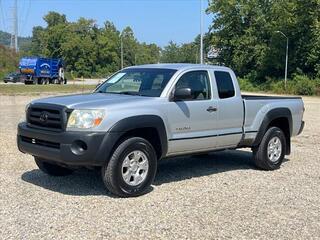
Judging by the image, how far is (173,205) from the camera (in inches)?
277

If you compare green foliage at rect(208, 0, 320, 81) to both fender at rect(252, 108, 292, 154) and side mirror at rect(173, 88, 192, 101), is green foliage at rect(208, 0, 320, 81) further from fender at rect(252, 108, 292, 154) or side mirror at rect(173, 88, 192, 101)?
side mirror at rect(173, 88, 192, 101)

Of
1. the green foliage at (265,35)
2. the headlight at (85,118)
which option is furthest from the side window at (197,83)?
the green foliage at (265,35)

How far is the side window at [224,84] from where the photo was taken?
903 centimetres

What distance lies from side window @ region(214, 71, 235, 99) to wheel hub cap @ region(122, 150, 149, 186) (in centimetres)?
205

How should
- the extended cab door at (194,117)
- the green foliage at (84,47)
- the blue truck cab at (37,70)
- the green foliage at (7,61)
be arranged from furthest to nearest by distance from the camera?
the green foliage at (84,47) < the green foliage at (7,61) < the blue truck cab at (37,70) < the extended cab door at (194,117)

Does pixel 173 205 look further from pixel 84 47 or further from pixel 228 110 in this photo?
pixel 84 47

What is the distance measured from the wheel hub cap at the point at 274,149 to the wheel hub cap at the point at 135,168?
321 centimetres

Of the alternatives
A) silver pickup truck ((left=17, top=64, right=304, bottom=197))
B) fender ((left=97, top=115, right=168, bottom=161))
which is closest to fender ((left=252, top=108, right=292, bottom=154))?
silver pickup truck ((left=17, top=64, right=304, bottom=197))

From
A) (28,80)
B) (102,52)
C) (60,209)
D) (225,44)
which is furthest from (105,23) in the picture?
(60,209)

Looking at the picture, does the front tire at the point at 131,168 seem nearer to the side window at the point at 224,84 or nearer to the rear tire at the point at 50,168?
the rear tire at the point at 50,168

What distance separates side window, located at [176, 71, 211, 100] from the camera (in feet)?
27.8

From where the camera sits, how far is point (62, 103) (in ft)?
24.4

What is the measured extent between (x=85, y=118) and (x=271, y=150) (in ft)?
13.9

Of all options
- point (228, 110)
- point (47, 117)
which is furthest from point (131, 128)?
point (228, 110)
